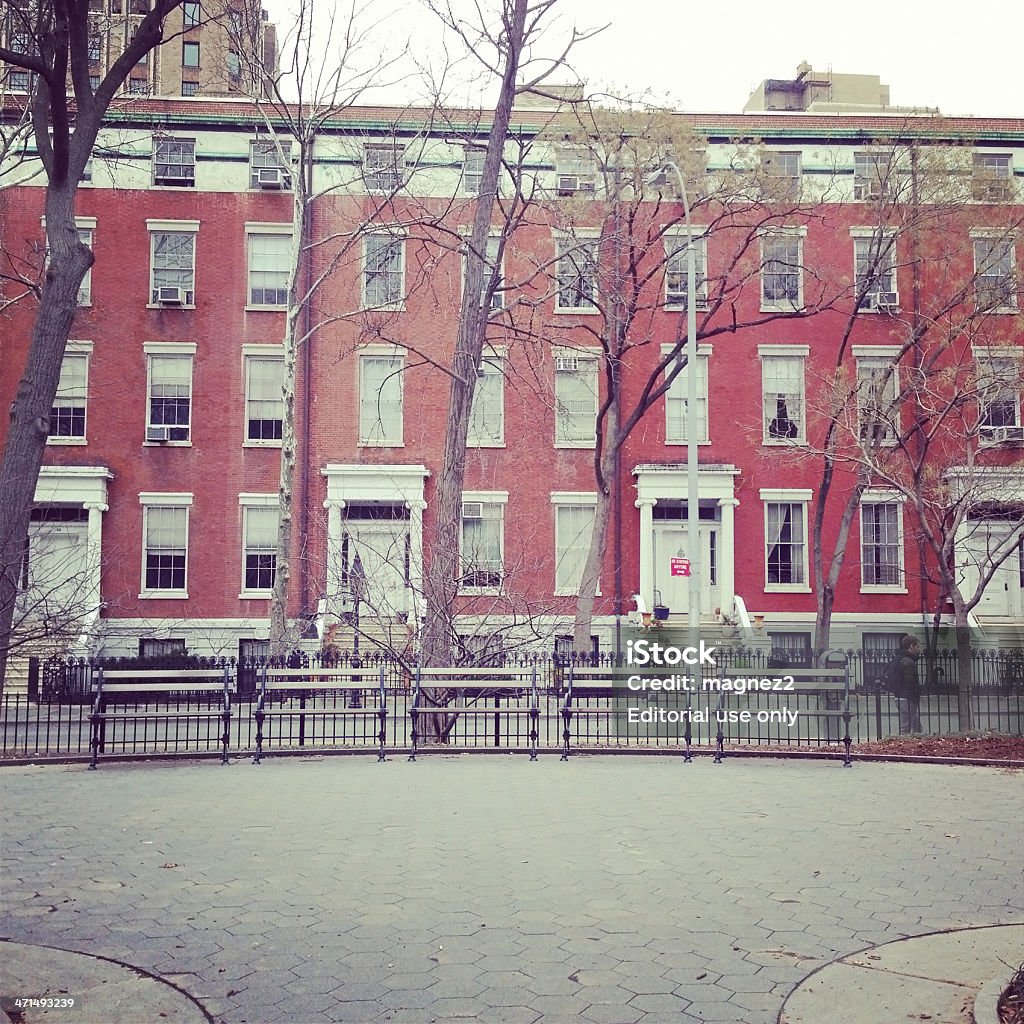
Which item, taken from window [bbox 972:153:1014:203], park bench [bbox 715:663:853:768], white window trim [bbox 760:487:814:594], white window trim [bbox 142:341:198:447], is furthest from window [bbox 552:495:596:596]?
window [bbox 972:153:1014:203]

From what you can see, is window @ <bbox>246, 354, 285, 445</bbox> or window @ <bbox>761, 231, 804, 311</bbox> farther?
window @ <bbox>246, 354, 285, 445</bbox>

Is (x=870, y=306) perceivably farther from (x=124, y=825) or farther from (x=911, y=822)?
(x=124, y=825)

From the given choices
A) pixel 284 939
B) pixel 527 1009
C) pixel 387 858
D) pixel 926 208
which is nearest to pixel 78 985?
pixel 284 939

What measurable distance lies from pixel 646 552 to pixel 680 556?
100 centimetres

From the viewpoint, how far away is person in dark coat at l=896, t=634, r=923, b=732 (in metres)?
16.3

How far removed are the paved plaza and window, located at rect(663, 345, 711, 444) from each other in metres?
19.2

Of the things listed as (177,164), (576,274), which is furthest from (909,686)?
(177,164)

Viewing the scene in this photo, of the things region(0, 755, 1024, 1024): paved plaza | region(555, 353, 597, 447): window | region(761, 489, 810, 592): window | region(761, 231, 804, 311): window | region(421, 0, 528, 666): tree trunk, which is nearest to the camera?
region(0, 755, 1024, 1024): paved plaza

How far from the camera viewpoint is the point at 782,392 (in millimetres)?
31109

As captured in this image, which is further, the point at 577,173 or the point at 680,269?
the point at 680,269

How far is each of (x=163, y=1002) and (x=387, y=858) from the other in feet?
10.3

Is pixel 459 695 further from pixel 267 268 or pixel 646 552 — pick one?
pixel 267 268

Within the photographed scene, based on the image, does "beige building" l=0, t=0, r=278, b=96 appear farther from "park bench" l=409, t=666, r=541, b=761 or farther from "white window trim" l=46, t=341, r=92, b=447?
"park bench" l=409, t=666, r=541, b=761

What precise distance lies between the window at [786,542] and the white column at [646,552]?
3.48m
